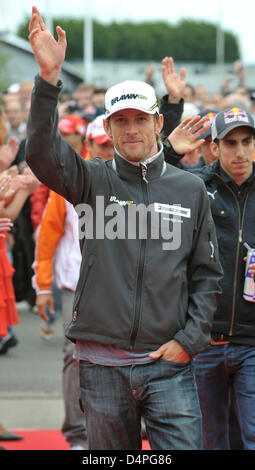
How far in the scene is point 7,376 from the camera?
7367 mm

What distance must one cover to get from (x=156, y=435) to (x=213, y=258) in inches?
32.8

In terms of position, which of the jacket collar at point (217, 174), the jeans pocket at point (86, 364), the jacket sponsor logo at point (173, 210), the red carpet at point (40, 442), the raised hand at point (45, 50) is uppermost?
the raised hand at point (45, 50)

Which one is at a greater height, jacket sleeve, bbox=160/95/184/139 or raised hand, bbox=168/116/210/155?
jacket sleeve, bbox=160/95/184/139

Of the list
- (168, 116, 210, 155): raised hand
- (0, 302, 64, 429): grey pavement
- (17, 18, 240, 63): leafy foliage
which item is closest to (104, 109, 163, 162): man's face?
(168, 116, 210, 155): raised hand

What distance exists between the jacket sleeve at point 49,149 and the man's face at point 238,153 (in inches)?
47.3

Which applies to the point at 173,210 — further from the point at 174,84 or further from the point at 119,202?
the point at 174,84

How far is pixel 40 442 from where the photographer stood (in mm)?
5605

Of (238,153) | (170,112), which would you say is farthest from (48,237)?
(238,153)

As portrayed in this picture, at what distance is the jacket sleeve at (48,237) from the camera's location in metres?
5.37

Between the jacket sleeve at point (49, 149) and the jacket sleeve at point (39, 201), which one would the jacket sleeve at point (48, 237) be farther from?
the jacket sleeve at point (49, 149)

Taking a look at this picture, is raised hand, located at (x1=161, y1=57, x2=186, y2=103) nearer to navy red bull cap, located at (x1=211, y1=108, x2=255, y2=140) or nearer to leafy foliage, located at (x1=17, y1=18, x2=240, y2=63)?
navy red bull cap, located at (x1=211, y1=108, x2=255, y2=140)

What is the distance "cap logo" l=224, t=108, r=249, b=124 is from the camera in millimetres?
4199

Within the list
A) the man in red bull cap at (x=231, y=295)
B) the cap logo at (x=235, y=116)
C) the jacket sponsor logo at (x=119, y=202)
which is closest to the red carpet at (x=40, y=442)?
the man in red bull cap at (x=231, y=295)
